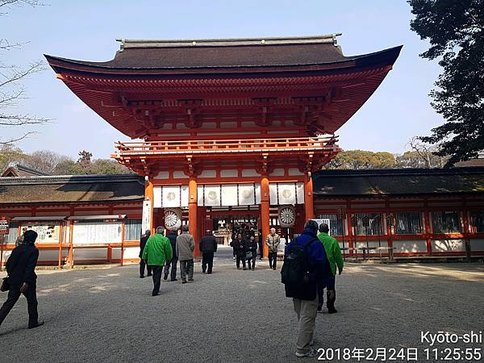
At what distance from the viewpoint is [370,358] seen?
4.76 m

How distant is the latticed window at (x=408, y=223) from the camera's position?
64.4 feet

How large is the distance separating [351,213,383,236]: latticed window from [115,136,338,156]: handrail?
4.61m

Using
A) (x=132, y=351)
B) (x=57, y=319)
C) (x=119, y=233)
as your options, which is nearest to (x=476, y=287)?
(x=132, y=351)

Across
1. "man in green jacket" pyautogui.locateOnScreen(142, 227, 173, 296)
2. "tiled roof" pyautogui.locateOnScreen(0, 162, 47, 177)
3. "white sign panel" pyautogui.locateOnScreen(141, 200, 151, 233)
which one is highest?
"tiled roof" pyautogui.locateOnScreen(0, 162, 47, 177)

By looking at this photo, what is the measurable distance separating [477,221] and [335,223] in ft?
25.4

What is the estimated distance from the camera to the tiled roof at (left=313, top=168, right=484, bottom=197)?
1944cm

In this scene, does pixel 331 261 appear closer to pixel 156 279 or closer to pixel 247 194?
pixel 156 279

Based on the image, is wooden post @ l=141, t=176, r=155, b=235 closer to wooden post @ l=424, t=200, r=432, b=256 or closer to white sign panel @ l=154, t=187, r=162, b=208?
white sign panel @ l=154, t=187, r=162, b=208

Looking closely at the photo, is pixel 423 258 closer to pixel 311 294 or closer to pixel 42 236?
pixel 311 294

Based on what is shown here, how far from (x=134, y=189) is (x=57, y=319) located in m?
13.4

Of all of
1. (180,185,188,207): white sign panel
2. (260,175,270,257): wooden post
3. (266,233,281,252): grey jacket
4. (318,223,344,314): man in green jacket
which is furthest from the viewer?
(180,185,188,207): white sign panel

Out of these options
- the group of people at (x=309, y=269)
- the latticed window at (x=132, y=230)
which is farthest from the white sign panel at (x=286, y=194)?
the group of people at (x=309, y=269)

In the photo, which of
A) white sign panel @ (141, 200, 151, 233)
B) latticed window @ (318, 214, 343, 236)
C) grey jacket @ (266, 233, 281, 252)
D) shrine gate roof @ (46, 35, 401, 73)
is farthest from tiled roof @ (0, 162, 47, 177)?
grey jacket @ (266, 233, 281, 252)

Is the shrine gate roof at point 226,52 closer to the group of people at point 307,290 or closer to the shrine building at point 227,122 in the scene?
the shrine building at point 227,122
